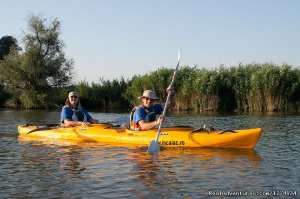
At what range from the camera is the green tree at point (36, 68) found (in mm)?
31812

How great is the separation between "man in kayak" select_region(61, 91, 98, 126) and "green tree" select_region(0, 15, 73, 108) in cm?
2017

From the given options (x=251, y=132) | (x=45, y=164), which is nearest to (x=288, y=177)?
(x=251, y=132)

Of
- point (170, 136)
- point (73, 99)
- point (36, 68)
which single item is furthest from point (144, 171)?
point (36, 68)

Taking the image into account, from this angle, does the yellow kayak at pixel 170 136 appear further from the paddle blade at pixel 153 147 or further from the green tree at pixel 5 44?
the green tree at pixel 5 44

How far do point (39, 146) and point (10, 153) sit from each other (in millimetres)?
1243

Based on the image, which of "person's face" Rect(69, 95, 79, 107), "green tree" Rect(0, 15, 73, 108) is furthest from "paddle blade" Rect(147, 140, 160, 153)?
"green tree" Rect(0, 15, 73, 108)

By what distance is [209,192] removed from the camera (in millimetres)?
5957

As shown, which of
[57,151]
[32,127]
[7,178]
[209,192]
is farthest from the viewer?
[32,127]

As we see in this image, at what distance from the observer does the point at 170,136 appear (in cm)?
1009

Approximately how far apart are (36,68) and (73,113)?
21.0 metres

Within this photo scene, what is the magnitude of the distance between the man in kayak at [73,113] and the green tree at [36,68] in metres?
20.2

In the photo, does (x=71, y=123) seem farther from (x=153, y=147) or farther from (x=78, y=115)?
(x=153, y=147)

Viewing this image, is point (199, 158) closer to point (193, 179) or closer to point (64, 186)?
point (193, 179)

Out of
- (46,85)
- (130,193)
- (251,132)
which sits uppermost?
(46,85)
